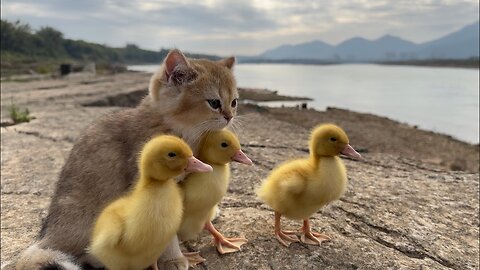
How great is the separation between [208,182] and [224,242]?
618 millimetres

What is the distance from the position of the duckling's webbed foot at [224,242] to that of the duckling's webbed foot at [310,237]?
44 cm

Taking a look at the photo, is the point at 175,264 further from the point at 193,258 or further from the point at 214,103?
the point at 214,103

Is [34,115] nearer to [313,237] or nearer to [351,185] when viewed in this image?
[351,185]

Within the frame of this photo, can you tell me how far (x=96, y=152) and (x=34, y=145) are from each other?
4418 mm

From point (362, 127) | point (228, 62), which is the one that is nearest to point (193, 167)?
point (228, 62)

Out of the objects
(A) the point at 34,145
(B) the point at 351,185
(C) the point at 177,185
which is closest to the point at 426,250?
(B) the point at 351,185

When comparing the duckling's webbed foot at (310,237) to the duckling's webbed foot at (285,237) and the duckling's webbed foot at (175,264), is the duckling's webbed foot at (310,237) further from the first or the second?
the duckling's webbed foot at (175,264)

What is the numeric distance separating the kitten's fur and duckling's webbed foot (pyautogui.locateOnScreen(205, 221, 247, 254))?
68 centimetres

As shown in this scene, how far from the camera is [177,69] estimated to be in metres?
3.14

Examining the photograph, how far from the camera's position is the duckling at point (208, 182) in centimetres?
281

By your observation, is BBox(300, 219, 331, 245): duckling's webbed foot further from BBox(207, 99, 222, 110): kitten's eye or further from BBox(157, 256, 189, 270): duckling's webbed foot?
BBox(207, 99, 222, 110): kitten's eye

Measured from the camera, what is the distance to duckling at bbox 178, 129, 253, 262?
2812 millimetres

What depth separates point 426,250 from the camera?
11.1 ft

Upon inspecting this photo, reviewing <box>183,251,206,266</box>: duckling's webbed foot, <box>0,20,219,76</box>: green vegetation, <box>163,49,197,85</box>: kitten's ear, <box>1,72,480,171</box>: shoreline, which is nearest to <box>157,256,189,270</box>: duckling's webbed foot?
<box>183,251,206,266</box>: duckling's webbed foot
